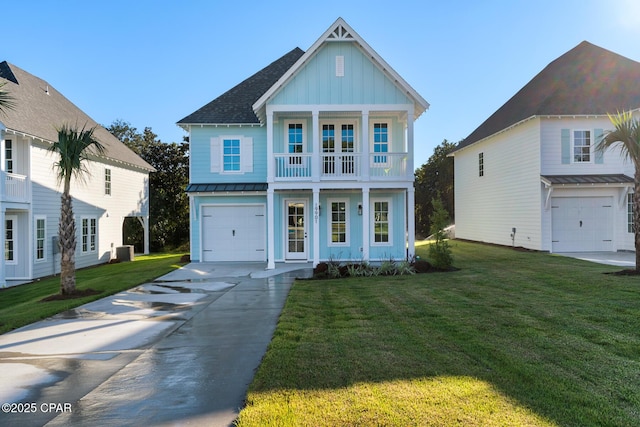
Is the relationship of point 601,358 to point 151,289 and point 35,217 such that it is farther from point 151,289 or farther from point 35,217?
point 35,217

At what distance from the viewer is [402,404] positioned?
3.77 m

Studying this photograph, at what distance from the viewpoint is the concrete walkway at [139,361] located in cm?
389

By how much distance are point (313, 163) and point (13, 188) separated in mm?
10307

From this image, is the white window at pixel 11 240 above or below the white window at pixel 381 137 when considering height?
below

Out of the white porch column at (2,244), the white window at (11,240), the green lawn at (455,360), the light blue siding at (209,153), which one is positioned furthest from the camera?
the light blue siding at (209,153)

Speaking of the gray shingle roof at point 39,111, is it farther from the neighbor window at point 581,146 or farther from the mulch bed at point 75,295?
the neighbor window at point 581,146

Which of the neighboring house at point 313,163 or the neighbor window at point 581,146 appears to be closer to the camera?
the neighboring house at point 313,163

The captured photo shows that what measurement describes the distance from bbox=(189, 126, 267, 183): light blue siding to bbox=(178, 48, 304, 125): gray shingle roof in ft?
1.10

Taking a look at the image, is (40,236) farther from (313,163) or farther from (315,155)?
(315,155)

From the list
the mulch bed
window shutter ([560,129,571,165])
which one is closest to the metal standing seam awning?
window shutter ([560,129,571,165])

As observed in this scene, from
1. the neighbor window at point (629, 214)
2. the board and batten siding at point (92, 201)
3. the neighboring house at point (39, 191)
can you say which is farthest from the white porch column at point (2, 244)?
the neighbor window at point (629, 214)

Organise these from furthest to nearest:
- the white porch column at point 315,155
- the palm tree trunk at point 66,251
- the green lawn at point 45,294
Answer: the white porch column at point 315,155
the palm tree trunk at point 66,251
the green lawn at point 45,294

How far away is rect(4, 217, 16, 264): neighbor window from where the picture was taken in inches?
571

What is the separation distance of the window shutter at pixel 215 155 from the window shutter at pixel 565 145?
1465cm
